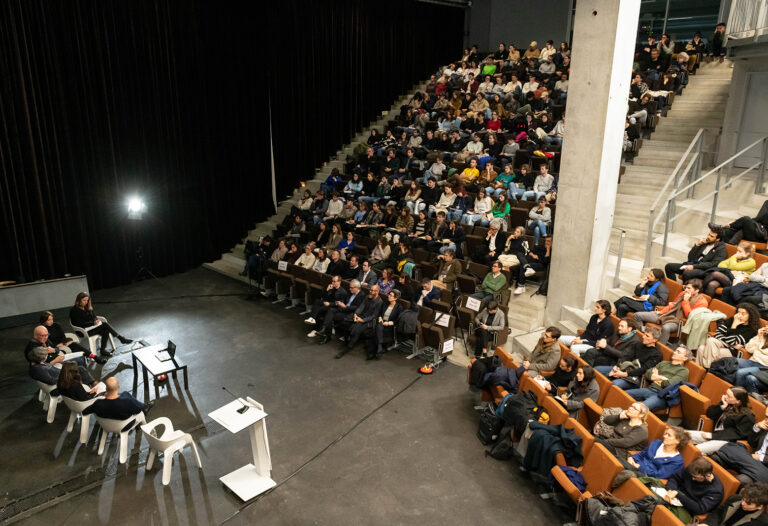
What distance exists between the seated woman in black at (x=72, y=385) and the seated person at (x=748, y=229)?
7400 millimetres

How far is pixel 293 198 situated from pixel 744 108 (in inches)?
359

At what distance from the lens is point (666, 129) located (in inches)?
409

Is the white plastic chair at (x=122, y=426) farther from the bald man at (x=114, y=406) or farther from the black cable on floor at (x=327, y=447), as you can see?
the black cable on floor at (x=327, y=447)

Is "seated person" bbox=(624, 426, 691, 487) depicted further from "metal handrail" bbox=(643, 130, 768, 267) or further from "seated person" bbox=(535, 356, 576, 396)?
"metal handrail" bbox=(643, 130, 768, 267)

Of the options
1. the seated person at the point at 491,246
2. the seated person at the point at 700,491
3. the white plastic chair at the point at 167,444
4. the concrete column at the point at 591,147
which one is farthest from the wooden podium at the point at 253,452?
the concrete column at the point at 591,147

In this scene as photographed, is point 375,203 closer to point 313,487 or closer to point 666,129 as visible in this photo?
point 666,129

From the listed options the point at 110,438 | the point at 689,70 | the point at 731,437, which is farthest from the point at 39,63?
the point at 689,70

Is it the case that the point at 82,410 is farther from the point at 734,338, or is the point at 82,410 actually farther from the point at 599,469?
the point at 734,338

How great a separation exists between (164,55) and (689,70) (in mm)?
10461

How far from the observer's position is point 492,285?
764 centimetres

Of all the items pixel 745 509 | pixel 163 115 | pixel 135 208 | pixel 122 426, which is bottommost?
pixel 122 426

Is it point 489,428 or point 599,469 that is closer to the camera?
point 599,469

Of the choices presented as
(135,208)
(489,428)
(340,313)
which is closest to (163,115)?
(135,208)

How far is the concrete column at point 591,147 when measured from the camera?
6723 mm
